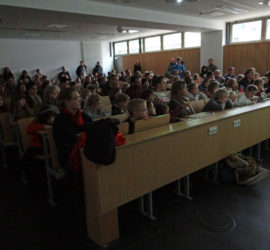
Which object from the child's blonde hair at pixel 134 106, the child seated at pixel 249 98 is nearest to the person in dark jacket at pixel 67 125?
the child's blonde hair at pixel 134 106

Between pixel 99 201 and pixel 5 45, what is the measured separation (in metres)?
14.5

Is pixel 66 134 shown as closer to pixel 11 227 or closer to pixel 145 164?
pixel 145 164

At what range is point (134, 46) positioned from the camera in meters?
16.1

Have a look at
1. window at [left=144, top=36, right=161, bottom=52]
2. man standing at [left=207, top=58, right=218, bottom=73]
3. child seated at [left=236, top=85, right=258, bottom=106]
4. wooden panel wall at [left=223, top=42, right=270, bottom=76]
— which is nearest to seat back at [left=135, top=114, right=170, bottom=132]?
child seated at [left=236, top=85, right=258, bottom=106]

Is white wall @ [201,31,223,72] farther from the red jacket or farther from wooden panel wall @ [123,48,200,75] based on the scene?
the red jacket

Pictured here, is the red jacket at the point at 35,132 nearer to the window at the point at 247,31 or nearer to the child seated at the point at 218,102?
the child seated at the point at 218,102

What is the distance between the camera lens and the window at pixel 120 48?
17.0 meters

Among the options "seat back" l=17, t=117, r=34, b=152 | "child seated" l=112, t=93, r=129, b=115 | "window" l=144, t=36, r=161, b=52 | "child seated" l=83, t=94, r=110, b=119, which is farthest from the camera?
"window" l=144, t=36, r=161, b=52

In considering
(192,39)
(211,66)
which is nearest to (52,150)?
(211,66)

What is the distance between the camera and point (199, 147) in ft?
8.96

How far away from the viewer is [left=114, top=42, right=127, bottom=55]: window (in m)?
17.0

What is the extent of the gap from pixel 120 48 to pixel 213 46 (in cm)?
785

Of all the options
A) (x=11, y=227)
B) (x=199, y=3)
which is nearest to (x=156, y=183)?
(x=11, y=227)

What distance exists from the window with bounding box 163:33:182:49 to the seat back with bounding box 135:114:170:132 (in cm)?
1144
